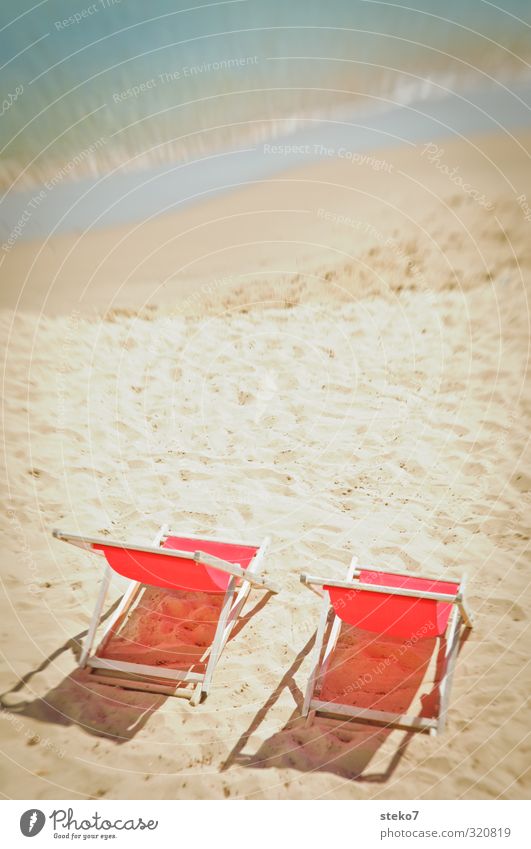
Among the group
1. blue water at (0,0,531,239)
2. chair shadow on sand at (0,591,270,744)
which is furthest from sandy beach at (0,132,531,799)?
blue water at (0,0,531,239)

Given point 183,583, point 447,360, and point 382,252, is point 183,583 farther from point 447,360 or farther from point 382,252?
point 382,252

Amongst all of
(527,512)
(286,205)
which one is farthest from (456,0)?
(527,512)

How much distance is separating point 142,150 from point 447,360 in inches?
265

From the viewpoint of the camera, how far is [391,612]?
3410 millimetres

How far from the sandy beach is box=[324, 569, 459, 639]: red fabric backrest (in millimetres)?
380

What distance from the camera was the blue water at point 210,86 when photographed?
30.8 ft

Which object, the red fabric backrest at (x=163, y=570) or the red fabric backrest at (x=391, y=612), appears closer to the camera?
the red fabric backrest at (x=391, y=612)

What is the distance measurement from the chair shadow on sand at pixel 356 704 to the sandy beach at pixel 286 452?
0.01 m

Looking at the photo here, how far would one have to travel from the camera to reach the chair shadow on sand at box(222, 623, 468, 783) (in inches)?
129

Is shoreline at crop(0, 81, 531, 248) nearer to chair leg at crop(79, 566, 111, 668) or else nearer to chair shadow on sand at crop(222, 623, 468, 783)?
chair leg at crop(79, 566, 111, 668)

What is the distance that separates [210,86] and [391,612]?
30.6 ft

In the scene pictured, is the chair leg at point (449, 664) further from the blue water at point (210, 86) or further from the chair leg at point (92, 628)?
the blue water at point (210, 86)

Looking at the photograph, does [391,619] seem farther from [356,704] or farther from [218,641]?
[218,641]

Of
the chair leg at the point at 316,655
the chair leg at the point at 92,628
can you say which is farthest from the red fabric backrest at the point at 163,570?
the chair leg at the point at 316,655
